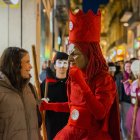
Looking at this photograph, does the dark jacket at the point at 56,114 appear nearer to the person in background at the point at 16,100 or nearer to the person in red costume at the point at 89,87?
the person in background at the point at 16,100

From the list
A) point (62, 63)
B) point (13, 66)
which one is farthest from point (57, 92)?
point (13, 66)

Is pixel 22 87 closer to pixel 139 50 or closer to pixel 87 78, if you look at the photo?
pixel 87 78

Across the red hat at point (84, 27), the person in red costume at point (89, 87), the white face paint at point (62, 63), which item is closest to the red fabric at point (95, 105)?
the person in red costume at point (89, 87)

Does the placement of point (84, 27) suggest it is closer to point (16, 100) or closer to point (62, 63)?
point (16, 100)

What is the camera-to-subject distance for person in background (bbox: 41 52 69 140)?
5.21 meters

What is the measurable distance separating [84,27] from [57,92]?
1906mm

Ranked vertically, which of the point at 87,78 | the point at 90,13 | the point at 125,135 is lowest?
the point at 125,135

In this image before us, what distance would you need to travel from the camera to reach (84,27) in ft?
11.6

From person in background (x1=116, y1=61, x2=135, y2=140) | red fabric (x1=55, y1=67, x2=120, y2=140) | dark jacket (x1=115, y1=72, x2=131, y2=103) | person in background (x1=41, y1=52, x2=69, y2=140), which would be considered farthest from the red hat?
dark jacket (x1=115, y1=72, x2=131, y2=103)

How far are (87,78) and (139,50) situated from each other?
69.5 feet

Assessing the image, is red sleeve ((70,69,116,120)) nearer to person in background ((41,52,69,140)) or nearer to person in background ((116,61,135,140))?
person in background ((41,52,69,140))

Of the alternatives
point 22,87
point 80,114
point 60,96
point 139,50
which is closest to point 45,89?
point 60,96

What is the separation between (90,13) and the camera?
3543mm

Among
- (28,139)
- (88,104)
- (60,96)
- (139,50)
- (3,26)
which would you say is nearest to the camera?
(88,104)
